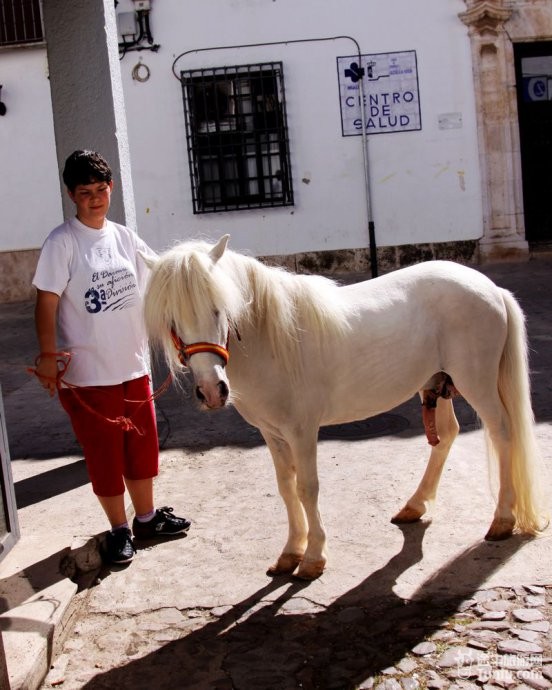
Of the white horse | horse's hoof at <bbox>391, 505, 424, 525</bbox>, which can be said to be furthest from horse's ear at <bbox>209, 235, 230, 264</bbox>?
horse's hoof at <bbox>391, 505, 424, 525</bbox>

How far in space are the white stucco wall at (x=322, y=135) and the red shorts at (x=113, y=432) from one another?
8010 mm

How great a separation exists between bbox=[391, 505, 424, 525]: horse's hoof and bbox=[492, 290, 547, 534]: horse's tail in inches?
17.9

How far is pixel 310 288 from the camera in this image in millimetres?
3268

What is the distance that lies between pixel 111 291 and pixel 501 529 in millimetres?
1991

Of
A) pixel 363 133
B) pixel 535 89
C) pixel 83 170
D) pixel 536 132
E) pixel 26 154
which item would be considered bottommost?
pixel 83 170

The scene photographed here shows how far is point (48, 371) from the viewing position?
3295 millimetres

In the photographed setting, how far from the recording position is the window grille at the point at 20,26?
11.1 m

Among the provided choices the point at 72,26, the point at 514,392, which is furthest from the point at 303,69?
the point at 514,392

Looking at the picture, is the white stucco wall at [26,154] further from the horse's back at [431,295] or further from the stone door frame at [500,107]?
the horse's back at [431,295]

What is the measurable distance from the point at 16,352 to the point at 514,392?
21.4ft

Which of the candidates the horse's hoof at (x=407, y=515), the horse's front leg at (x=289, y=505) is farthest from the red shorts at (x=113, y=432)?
the horse's hoof at (x=407, y=515)

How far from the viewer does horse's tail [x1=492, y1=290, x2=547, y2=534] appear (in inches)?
140

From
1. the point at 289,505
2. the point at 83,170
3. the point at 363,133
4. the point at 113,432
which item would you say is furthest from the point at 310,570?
the point at 363,133

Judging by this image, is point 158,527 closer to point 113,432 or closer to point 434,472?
point 113,432
